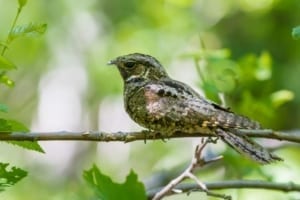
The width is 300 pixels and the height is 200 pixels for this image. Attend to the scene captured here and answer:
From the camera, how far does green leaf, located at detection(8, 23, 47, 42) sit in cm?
203

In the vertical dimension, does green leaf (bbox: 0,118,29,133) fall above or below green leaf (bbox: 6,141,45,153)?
above

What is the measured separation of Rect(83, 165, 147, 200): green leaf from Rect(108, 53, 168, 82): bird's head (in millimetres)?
857

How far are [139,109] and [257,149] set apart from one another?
0.49 metres

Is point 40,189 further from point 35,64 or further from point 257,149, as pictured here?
point 257,149

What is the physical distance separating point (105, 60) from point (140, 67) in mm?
3748

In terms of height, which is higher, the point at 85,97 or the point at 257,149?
the point at 85,97

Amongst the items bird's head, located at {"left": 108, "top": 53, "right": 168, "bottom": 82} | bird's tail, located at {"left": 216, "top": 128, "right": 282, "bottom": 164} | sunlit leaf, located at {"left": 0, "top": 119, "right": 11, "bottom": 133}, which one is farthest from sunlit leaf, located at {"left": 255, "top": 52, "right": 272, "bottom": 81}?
sunlit leaf, located at {"left": 0, "top": 119, "right": 11, "bottom": 133}

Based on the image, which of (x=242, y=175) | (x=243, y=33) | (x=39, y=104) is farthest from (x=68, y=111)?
(x=242, y=175)

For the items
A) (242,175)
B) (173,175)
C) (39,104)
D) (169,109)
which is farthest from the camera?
(39,104)

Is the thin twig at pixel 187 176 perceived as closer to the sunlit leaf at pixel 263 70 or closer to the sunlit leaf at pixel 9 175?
the sunlit leaf at pixel 9 175

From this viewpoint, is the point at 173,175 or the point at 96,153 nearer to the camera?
the point at 173,175

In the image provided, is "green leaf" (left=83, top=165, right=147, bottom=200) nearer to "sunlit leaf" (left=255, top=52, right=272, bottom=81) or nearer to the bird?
the bird

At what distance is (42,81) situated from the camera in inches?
278

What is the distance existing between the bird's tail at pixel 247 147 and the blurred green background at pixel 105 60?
333 cm
